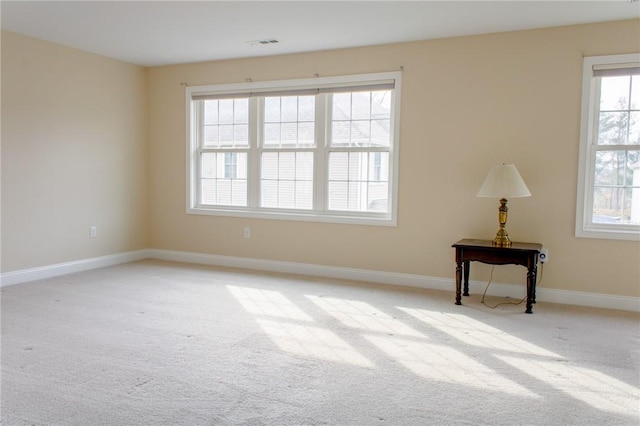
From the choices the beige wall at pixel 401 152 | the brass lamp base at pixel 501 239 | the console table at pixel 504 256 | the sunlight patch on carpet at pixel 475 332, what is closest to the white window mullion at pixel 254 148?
the beige wall at pixel 401 152

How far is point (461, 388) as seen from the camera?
2.57m

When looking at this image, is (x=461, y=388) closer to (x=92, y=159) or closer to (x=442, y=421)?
(x=442, y=421)

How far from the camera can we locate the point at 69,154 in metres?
5.27

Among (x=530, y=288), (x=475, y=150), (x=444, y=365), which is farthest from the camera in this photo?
(x=475, y=150)

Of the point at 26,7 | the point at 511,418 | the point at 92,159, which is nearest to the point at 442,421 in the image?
the point at 511,418

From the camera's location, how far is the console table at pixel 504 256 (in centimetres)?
396

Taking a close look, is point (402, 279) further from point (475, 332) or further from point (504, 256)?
point (475, 332)

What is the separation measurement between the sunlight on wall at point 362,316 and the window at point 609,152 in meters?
1.93

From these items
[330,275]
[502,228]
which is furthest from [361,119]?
[502,228]

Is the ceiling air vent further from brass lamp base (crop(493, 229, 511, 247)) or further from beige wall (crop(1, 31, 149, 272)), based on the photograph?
brass lamp base (crop(493, 229, 511, 247))

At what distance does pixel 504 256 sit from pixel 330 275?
1.94 meters

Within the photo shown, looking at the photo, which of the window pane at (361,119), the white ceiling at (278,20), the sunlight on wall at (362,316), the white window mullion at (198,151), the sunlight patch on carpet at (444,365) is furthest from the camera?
the white window mullion at (198,151)

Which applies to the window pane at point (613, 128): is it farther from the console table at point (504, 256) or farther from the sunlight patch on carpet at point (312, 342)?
the sunlight patch on carpet at point (312, 342)

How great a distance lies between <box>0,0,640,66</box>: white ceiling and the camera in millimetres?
3807
